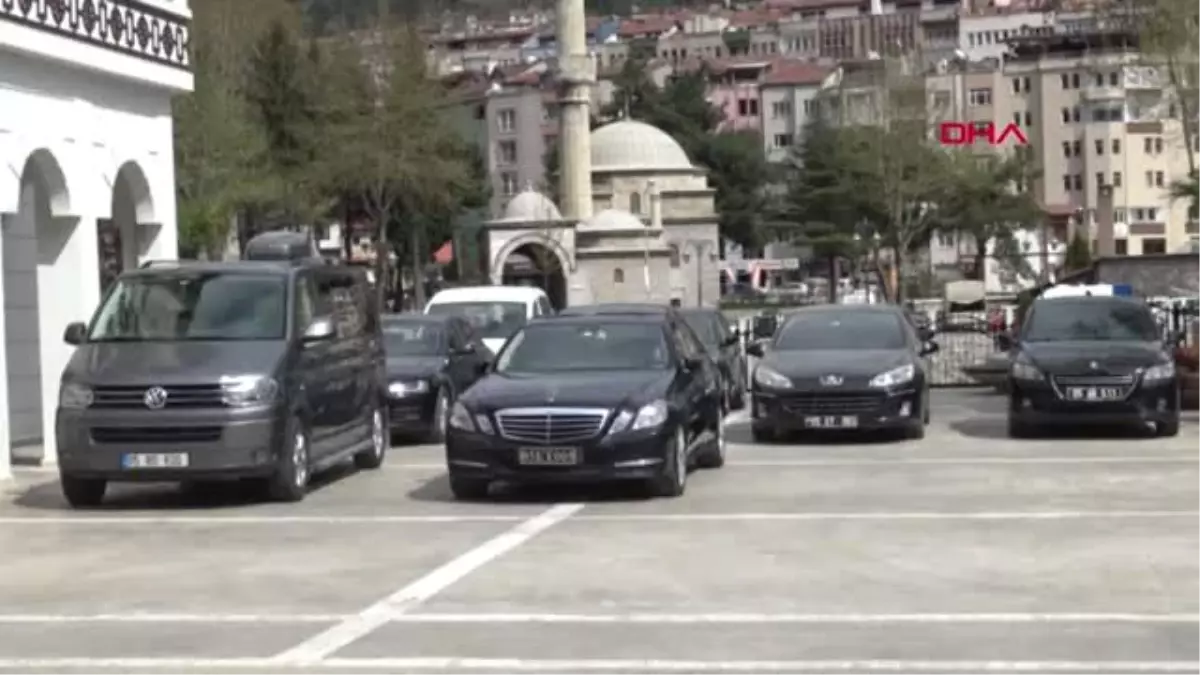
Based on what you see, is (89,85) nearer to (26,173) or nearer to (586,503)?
(26,173)

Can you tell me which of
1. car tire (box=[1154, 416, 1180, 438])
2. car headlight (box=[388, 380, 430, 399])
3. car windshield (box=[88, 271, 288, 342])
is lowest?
car tire (box=[1154, 416, 1180, 438])

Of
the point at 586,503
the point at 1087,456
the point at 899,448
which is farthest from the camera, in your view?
the point at 899,448

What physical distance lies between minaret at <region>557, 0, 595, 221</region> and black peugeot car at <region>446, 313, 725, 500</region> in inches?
3102

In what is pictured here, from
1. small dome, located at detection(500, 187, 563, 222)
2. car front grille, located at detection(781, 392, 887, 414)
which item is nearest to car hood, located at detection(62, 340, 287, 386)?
car front grille, located at detection(781, 392, 887, 414)

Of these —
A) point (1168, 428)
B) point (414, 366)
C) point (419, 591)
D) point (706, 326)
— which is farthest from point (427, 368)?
point (419, 591)

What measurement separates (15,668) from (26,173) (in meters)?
13.8

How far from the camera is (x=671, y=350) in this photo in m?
19.5

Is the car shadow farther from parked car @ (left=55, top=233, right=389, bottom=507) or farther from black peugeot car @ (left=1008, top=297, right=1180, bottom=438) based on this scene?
black peugeot car @ (left=1008, top=297, right=1180, bottom=438)

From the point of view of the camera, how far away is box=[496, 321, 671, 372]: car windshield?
63.1 feet

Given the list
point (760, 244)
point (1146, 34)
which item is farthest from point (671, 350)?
point (760, 244)

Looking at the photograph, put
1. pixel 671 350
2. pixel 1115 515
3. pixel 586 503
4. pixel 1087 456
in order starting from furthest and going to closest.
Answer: pixel 1087 456
pixel 671 350
pixel 586 503
pixel 1115 515

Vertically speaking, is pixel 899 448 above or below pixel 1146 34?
below

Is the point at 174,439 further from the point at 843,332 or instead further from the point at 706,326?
the point at 706,326

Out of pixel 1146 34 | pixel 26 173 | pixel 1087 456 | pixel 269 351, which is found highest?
pixel 1146 34
